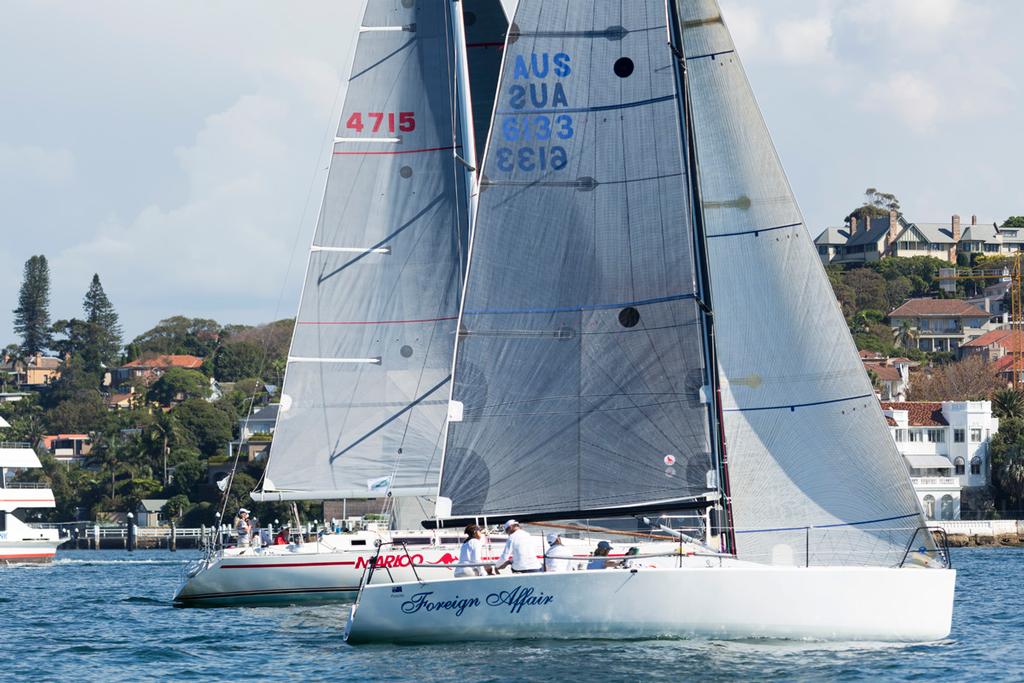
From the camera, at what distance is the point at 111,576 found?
5534 cm

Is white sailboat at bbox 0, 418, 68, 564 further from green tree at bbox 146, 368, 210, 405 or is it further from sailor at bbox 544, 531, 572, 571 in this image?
green tree at bbox 146, 368, 210, 405

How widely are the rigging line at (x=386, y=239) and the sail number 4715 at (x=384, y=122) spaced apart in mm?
1729

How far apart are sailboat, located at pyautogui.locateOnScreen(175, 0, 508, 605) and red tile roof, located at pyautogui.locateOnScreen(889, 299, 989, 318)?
123846mm

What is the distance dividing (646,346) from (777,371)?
1827 mm

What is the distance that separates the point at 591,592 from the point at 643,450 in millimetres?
2320

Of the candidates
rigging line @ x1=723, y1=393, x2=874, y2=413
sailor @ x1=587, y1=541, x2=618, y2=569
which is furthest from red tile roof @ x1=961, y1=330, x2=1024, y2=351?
sailor @ x1=587, y1=541, x2=618, y2=569

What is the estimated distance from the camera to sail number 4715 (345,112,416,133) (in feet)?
116

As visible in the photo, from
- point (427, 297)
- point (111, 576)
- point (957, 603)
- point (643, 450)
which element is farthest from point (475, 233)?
point (111, 576)

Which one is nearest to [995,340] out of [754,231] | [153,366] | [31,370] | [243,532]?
[153,366]

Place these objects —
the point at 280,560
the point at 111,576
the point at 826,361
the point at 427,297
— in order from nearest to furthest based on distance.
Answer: the point at 826,361, the point at 280,560, the point at 427,297, the point at 111,576

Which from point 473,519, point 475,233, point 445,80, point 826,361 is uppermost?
point 445,80

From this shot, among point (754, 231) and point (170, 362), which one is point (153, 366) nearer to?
point (170, 362)

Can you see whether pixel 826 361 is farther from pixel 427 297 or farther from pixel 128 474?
pixel 128 474

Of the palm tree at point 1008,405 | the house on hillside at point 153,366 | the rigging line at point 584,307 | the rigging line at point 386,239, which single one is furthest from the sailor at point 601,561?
the house on hillside at point 153,366
